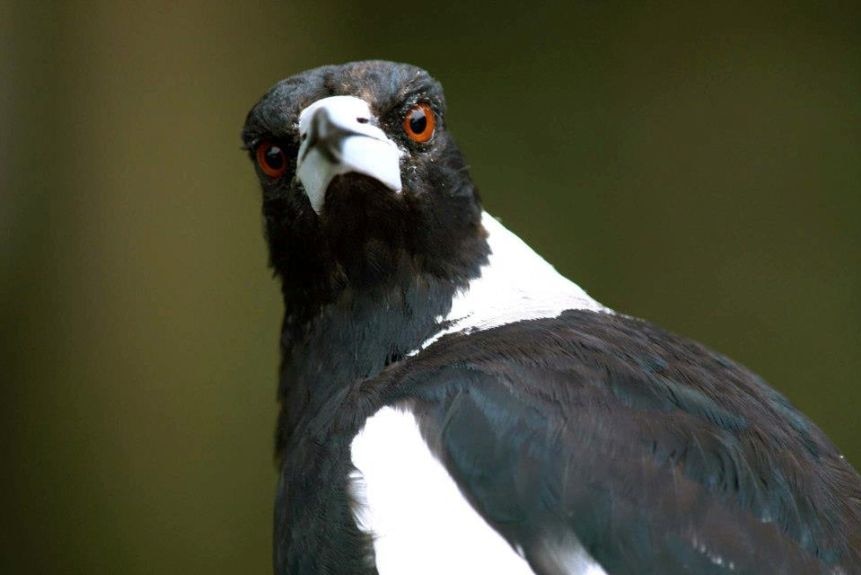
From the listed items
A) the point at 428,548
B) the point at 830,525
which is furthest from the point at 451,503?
the point at 830,525

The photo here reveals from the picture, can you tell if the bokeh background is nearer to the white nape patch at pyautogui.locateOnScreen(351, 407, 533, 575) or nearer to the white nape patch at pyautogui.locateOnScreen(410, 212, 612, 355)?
the white nape patch at pyautogui.locateOnScreen(410, 212, 612, 355)

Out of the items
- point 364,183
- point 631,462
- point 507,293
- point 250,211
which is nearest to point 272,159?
point 364,183

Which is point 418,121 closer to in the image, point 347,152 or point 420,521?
point 347,152

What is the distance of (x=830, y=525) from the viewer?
136 centimetres

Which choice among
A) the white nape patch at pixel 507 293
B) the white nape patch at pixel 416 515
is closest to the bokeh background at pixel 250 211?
the white nape patch at pixel 507 293

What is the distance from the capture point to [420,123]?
175 cm

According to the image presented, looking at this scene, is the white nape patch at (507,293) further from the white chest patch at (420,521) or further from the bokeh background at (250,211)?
the bokeh background at (250,211)

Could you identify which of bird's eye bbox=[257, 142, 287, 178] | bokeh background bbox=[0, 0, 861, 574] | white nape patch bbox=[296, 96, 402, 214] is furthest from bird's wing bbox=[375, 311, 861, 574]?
bokeh background bbox=[0, 0, 861, 574]

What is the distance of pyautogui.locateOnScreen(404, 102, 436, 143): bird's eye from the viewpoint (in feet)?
5.70

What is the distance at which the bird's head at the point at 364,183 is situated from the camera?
1.68 m

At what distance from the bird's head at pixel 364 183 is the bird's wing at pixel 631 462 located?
25cm

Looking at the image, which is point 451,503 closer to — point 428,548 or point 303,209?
point 428,548

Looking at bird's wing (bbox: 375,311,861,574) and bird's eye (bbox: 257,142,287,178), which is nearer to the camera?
bird's wing (bbox: 375,311,861,574)

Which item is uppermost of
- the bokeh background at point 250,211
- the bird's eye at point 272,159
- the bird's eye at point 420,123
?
the bird's eye at point 420,123
